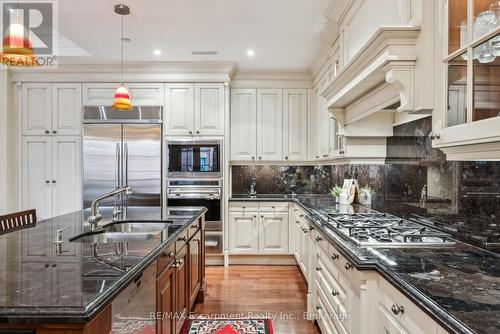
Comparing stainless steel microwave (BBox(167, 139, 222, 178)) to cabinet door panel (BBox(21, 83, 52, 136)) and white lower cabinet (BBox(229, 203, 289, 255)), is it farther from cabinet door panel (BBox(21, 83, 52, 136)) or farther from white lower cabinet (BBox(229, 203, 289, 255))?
cabinet door panel (BBox(21, 83, 52, 136))

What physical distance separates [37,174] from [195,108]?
2.39m

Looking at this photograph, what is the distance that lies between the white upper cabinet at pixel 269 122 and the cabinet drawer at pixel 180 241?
2586mm

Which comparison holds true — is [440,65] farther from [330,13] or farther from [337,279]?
[330,13]

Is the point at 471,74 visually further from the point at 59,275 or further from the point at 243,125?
the point at 243,125

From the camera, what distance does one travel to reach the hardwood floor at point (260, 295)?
3.02m

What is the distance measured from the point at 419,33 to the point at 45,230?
2374 millimetres

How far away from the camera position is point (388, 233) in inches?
74.3

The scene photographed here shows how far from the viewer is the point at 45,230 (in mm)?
2109

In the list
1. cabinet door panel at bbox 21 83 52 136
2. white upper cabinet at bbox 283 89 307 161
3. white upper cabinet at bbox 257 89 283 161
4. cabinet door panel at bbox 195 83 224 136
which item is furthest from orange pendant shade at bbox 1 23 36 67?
white upper cabinet at bbox 283 89 307 161

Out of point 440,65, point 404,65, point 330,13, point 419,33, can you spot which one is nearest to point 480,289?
point 440,65

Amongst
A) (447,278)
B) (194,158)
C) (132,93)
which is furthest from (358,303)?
(132,93)

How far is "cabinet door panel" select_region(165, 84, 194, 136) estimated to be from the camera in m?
4.66

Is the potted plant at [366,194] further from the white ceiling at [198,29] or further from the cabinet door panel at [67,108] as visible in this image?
the cabinet door panel at [67,108]

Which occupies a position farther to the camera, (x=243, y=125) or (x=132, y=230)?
(x=243, y=125)
